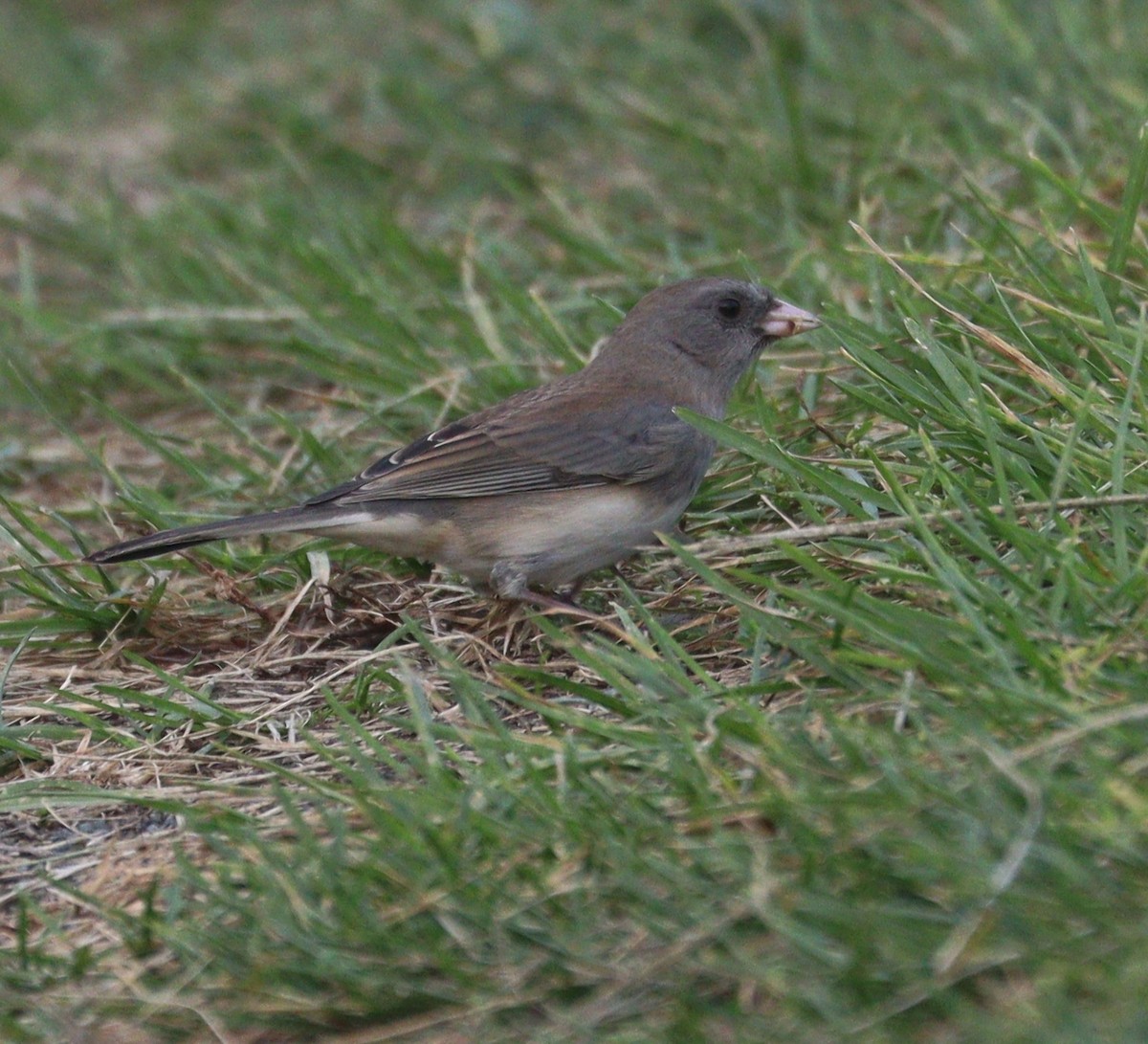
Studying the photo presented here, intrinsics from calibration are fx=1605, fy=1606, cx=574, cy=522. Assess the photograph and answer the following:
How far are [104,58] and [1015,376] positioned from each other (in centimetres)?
631

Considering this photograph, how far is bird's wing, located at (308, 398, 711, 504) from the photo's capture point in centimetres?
412

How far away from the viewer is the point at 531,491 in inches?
165

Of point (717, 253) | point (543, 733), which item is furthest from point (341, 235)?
point (543, 733)

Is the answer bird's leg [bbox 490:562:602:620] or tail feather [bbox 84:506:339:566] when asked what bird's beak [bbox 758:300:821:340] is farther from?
tail feather [bbox 84:506:339:566]

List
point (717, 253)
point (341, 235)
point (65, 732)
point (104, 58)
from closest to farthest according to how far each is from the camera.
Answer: point (65, 732)
point (717, 253)
point (341, 235)
point (104, 58)

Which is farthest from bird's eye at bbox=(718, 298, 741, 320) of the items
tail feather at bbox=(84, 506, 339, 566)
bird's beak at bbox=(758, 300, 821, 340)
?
tail feather at bbox=(84, 506, 339, 566)

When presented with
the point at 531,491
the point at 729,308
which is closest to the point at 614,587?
the point at 531,491

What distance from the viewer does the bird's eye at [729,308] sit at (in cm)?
→ 455

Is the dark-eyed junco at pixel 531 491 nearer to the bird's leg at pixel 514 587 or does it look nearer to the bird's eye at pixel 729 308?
the bird's leg at pixel 514 587

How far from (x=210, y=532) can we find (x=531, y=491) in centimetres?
85

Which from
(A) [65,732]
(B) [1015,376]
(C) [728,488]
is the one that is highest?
(B) [1015,376]

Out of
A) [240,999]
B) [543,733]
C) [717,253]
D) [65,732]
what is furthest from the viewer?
[717,253]

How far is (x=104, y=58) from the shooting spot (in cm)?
874

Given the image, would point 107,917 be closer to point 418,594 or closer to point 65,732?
point 65,732
